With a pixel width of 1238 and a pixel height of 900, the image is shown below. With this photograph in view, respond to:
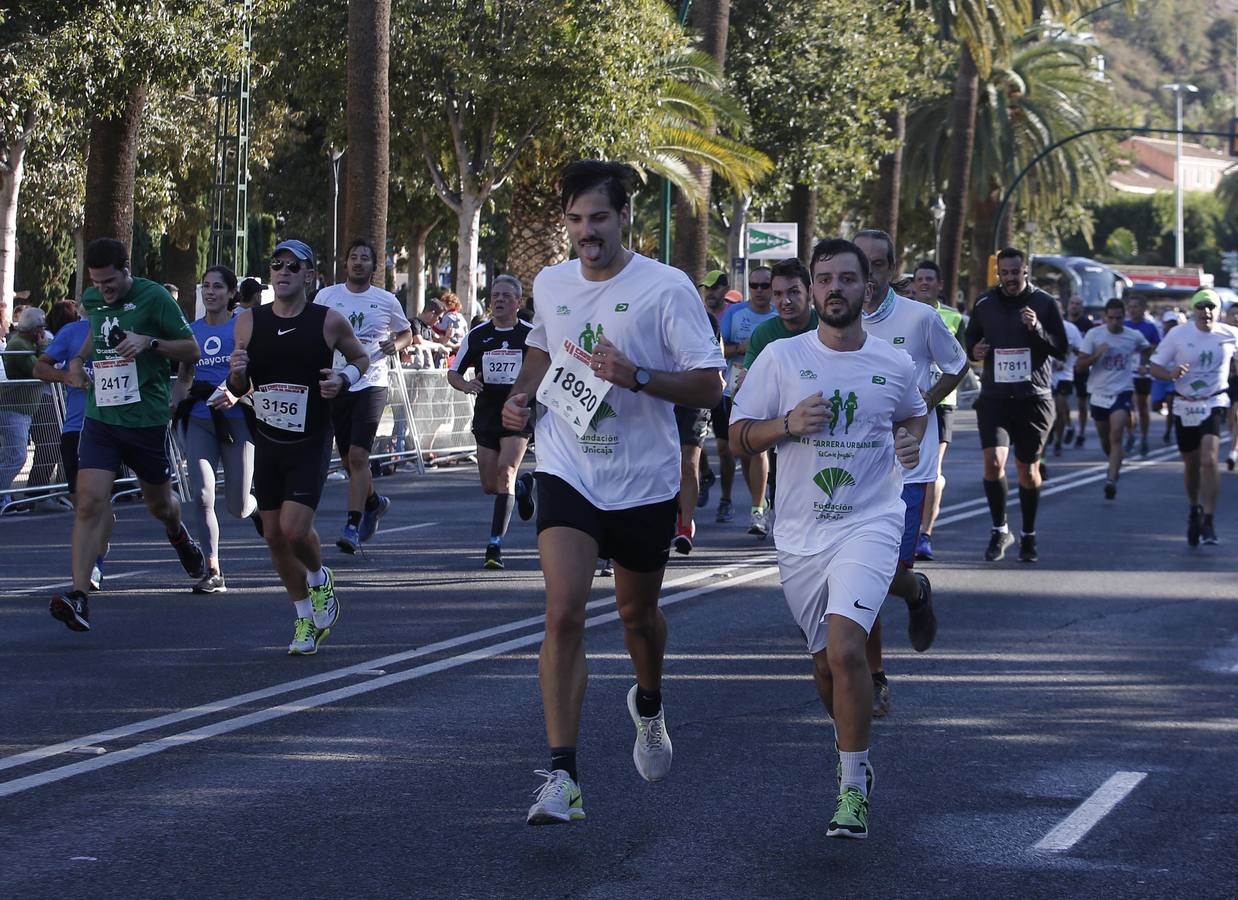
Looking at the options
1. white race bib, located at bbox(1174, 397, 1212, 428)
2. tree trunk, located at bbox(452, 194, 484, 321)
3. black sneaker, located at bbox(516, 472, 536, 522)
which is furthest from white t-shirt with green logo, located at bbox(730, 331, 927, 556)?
tree trunk, located at bbox(452, 194, 484, 321)

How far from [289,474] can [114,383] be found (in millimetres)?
1507

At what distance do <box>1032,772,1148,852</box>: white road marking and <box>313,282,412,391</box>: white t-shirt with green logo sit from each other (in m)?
7.41

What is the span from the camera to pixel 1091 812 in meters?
6.36

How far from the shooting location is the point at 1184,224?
12719 centimetres

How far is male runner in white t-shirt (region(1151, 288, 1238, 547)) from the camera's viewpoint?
48.8 feet

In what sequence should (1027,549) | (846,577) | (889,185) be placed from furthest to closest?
(889,185) < (1027,549) < (846,577)

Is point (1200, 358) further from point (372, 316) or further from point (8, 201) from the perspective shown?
point (8, 201)

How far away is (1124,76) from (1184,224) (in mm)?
61972

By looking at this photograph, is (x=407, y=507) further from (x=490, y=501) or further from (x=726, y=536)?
(x=726, y=536)

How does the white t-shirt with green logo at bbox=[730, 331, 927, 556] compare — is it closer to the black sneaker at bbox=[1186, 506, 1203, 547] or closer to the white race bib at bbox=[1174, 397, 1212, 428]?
the white race bib at bbox=[1174, 397, 1212, 428]

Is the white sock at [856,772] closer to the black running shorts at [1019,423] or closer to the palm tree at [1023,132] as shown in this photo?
the black running shorts at [1019,423]

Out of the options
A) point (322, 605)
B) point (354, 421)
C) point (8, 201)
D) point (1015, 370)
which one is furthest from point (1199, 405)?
point (8, 201)

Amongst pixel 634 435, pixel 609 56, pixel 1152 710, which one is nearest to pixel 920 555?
pixel 1152 710

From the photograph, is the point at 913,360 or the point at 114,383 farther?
the point at 114,383
